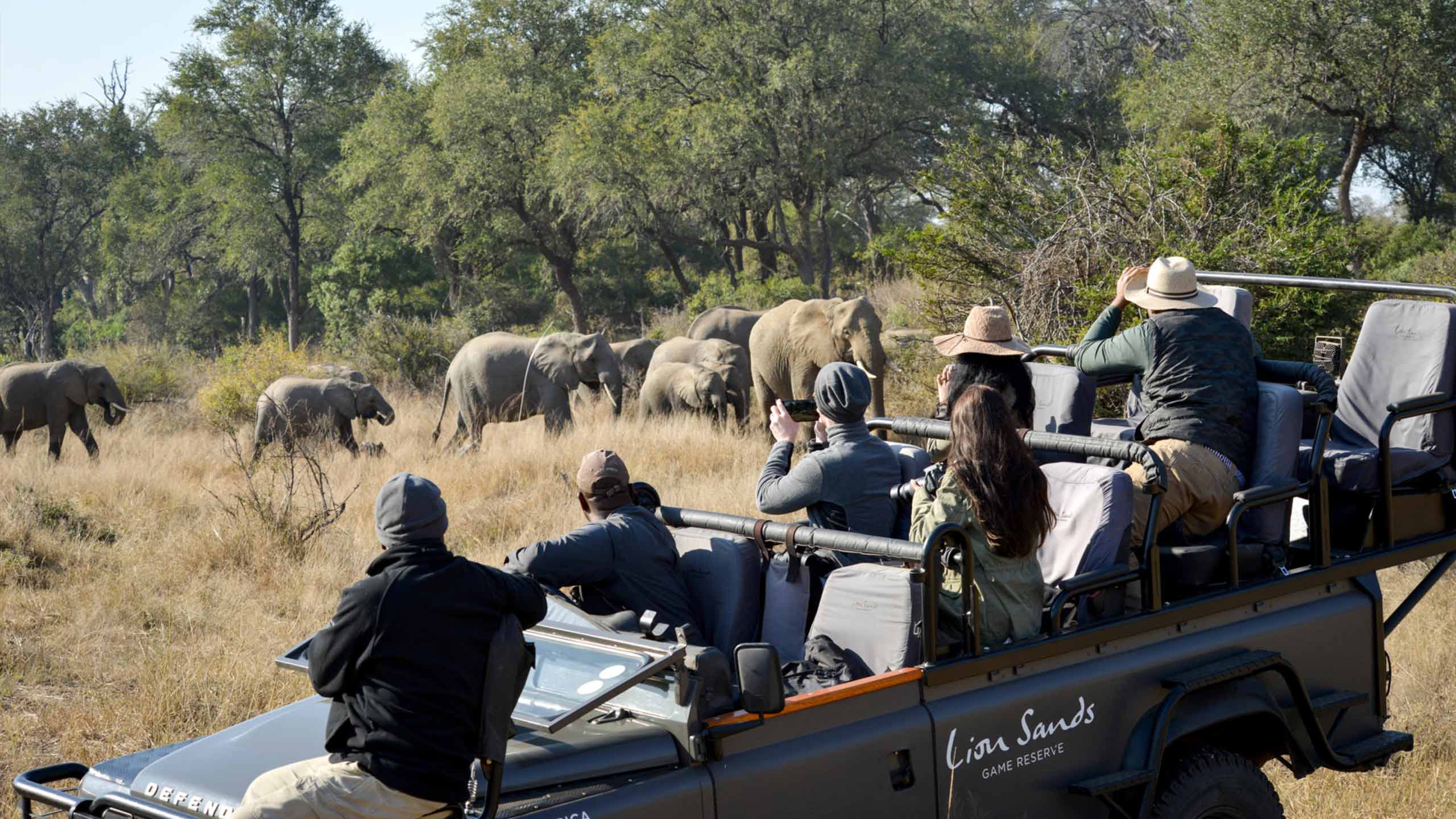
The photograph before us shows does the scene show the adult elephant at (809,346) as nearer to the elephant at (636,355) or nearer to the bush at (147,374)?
the elephant at (636,355)

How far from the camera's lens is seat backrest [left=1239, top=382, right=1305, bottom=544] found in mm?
4965

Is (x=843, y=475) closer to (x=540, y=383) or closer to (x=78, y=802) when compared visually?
(x=78, y=802)

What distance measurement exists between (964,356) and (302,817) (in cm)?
329

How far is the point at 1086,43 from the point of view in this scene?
3731 cm

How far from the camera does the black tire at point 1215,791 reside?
434cm

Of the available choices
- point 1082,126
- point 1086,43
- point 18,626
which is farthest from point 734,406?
point 1086,43

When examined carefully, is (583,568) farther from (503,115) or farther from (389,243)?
(389,243)

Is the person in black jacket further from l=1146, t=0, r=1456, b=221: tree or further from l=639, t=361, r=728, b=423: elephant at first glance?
l=1146, t=0, r=1456, b=221: tree

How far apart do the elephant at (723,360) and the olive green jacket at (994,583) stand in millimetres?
14031

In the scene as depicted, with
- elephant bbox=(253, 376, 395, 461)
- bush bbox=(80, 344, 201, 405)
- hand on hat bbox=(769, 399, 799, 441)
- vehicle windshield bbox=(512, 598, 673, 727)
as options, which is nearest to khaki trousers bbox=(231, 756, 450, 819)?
vehicle windshield bbox=(512, 598, 673, 727)

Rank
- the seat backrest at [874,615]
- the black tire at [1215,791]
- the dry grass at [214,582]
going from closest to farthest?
the seat backrest at [874,615] → the black tire at [1215,791] → the dry grass at [214,582]

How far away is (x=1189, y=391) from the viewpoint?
204 inches

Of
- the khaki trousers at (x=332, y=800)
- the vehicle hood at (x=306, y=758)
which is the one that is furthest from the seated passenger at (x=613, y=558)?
the khaki trousers at (x=332, y=800)

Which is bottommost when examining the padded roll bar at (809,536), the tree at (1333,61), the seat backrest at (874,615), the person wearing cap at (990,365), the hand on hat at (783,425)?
the seat backrest at (874,615)
